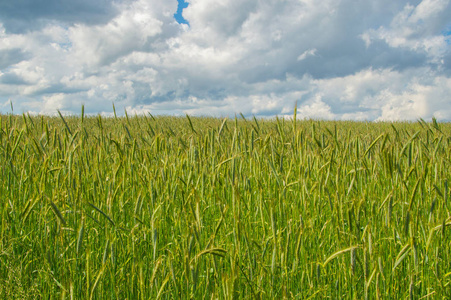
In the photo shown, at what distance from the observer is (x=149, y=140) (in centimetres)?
288

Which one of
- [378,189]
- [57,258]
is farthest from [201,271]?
[378,189]

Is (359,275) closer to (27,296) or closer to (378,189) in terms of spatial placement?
(378,189)

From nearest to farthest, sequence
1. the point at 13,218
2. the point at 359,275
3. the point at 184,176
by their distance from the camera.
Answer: the point at 359,275, the point at 13,218, the point at 184,176

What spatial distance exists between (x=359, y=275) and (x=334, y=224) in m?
0.25

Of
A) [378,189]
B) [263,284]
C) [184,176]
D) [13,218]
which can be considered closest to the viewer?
[263,284]

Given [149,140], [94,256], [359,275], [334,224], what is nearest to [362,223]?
[334,224]

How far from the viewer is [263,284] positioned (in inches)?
56.3

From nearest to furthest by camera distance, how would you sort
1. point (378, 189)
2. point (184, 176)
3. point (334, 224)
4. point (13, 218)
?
point (334, 224)
point (13, 218)
point (184, 176)
point (378, 189)

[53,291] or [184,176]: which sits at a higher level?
[184,176]

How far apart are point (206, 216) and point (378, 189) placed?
1.21 m

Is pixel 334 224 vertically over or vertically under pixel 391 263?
over

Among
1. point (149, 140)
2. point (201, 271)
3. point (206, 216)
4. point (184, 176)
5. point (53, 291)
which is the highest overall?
point (149, 140)

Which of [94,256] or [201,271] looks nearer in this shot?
[201,271]

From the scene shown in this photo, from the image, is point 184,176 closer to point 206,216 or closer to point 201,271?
point 206,216
